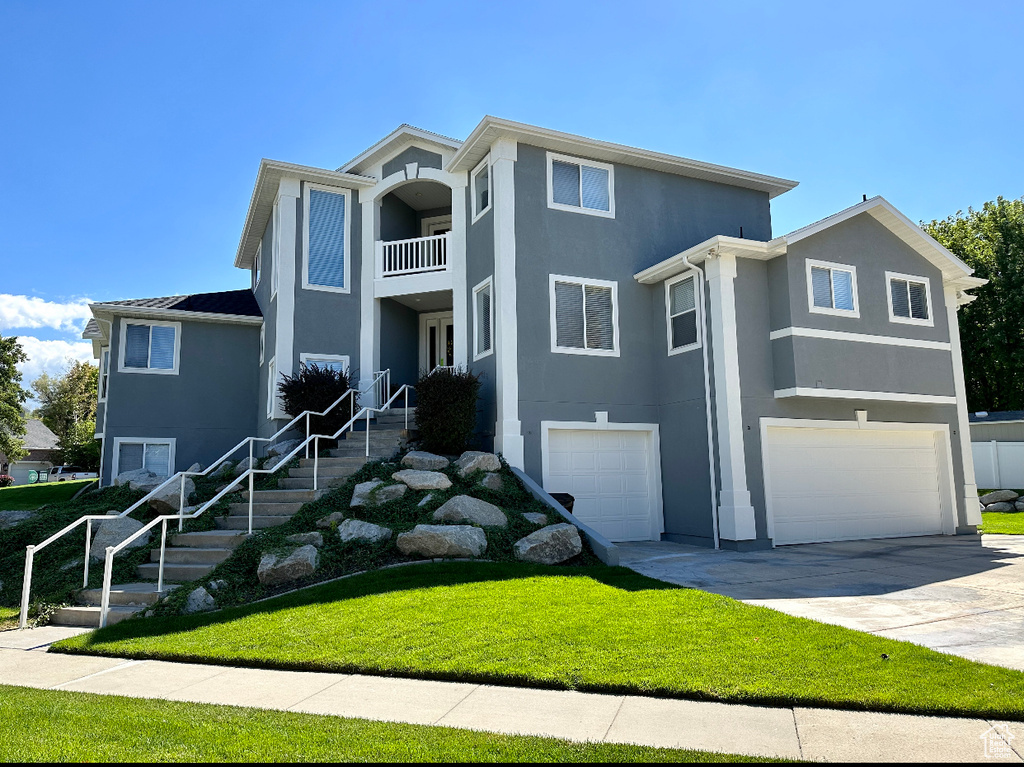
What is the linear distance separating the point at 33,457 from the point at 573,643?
61963 millimetres

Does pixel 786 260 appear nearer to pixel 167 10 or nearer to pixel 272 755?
pixel 167 10

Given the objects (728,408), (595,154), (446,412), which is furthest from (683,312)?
(446,412)

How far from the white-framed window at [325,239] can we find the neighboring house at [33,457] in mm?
46657

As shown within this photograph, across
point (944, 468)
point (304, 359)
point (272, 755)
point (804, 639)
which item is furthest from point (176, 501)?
point (944, 468)

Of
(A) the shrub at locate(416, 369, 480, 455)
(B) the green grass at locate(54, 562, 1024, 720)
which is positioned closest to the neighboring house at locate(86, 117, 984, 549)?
(A) the shrub at locate(416, 369, 480, 455)

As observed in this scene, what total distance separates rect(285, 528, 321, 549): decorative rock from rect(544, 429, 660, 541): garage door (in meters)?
5.15

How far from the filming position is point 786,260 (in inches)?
531

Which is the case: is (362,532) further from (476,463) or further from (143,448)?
(143,448)

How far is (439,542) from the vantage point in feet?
32.1

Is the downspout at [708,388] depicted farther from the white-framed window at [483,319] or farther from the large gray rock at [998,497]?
the large gray rock at [998,497]

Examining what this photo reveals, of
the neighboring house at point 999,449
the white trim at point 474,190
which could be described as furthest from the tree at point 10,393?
the neighboring house at point 999,449

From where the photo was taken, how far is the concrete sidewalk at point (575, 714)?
409 centimetres

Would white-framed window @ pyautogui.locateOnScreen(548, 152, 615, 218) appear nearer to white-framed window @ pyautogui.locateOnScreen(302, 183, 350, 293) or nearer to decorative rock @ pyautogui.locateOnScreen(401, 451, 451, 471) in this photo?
white-framed window @ pyautogui.locateOnScreen(302, 183, 350, 293)

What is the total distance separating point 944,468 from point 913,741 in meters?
13.5
